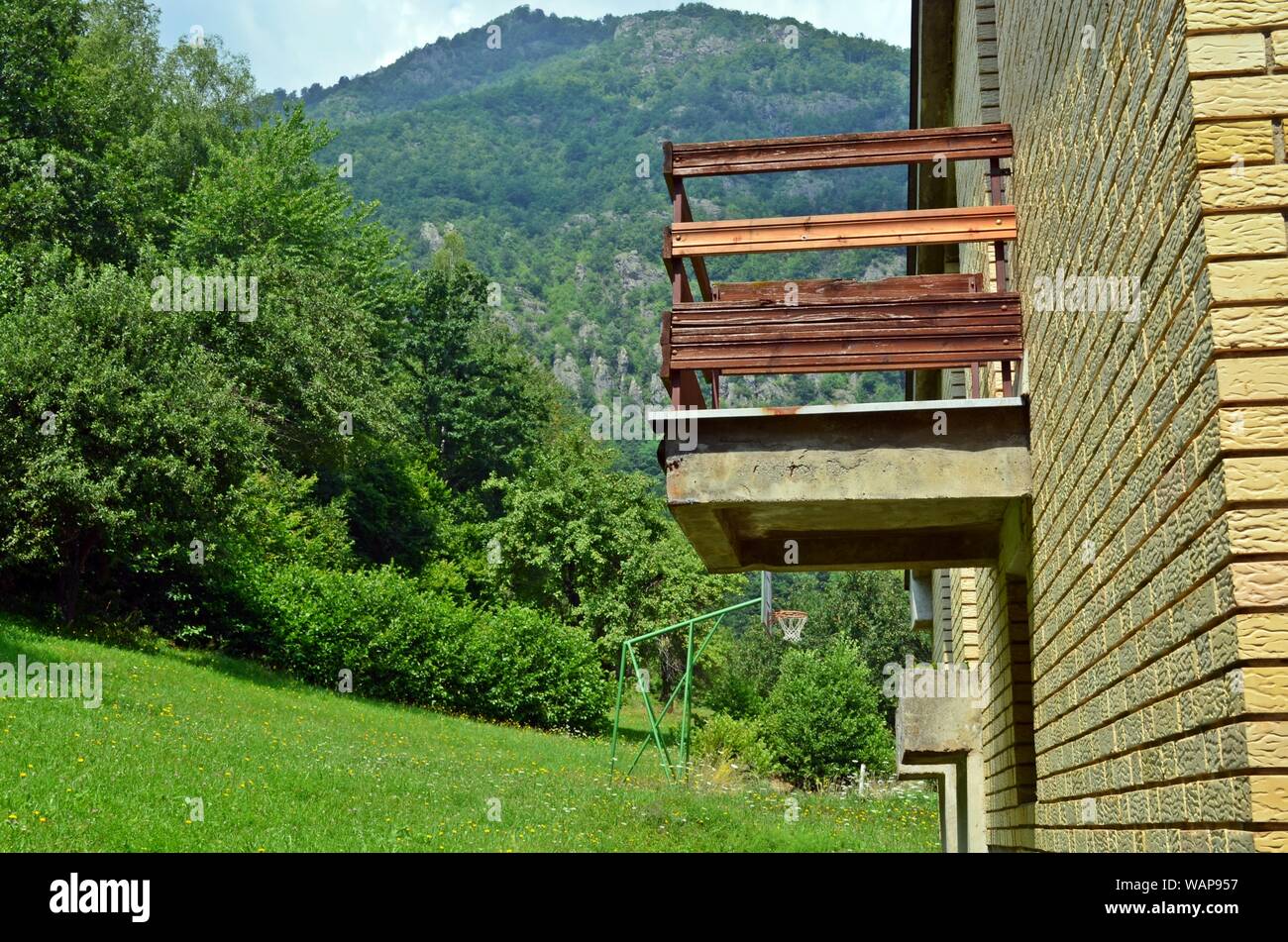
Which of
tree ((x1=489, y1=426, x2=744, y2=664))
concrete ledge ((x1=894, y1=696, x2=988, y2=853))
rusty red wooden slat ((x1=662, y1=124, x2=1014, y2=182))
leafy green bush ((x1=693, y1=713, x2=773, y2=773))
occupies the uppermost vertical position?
tree ((x1=489, y1=426, x2=744, y2=664))

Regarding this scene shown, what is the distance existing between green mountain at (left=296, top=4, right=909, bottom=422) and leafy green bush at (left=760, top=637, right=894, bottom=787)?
46.0 m

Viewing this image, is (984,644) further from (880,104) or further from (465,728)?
(880,104)

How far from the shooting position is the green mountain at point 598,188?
11131 cm

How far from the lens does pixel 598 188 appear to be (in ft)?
483

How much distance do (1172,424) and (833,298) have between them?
3193mm

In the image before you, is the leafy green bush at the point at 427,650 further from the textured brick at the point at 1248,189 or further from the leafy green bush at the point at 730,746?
the textured brick at the point at 1248,189

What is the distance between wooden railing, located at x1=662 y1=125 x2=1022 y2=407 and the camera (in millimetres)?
6043

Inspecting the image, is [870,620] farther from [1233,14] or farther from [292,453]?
[1233,14]

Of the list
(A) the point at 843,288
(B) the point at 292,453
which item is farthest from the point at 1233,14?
(B) the point at 292,453

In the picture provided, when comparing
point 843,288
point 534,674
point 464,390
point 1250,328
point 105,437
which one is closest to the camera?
point 1250,328

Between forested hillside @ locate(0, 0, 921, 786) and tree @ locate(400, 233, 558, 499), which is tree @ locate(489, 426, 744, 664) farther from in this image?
tree @ locate(400, 233, 558, 499)

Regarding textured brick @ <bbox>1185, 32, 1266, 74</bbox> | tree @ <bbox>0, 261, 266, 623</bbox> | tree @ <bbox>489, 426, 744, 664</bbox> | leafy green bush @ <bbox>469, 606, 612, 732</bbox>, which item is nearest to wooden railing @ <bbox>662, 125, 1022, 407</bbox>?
textured brick @ <bbox>1185, 32, 1266, 74</bbox>
